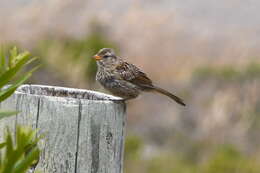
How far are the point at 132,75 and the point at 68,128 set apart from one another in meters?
2.79

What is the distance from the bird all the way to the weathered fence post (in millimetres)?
2279

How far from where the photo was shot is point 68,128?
3.02 m

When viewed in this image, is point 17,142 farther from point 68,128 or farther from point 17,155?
point 68,128

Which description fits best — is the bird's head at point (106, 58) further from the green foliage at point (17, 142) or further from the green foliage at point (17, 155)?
the green foliage at point (17, 155)

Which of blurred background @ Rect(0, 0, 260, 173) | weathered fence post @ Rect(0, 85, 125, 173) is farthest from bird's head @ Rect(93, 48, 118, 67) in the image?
blurred background @ Rect(0, 0, 260, 173)

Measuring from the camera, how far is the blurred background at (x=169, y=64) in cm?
1435

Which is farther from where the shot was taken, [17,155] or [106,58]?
[106,58]

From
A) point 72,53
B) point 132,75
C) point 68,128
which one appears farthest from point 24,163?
point 72,53

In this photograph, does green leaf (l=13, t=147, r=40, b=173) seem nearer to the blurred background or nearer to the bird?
the bird

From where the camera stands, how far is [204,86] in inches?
736

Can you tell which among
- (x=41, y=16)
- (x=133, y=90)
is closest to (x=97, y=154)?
(x=133, y=90)

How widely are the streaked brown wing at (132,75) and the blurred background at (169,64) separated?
553 centimetres

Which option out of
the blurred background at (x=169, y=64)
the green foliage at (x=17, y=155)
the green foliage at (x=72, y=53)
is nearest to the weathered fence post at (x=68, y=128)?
the green foliage at (x=17, y=155)

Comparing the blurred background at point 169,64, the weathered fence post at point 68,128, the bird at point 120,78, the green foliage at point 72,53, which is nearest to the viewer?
the weathered fence post at point 68,128
